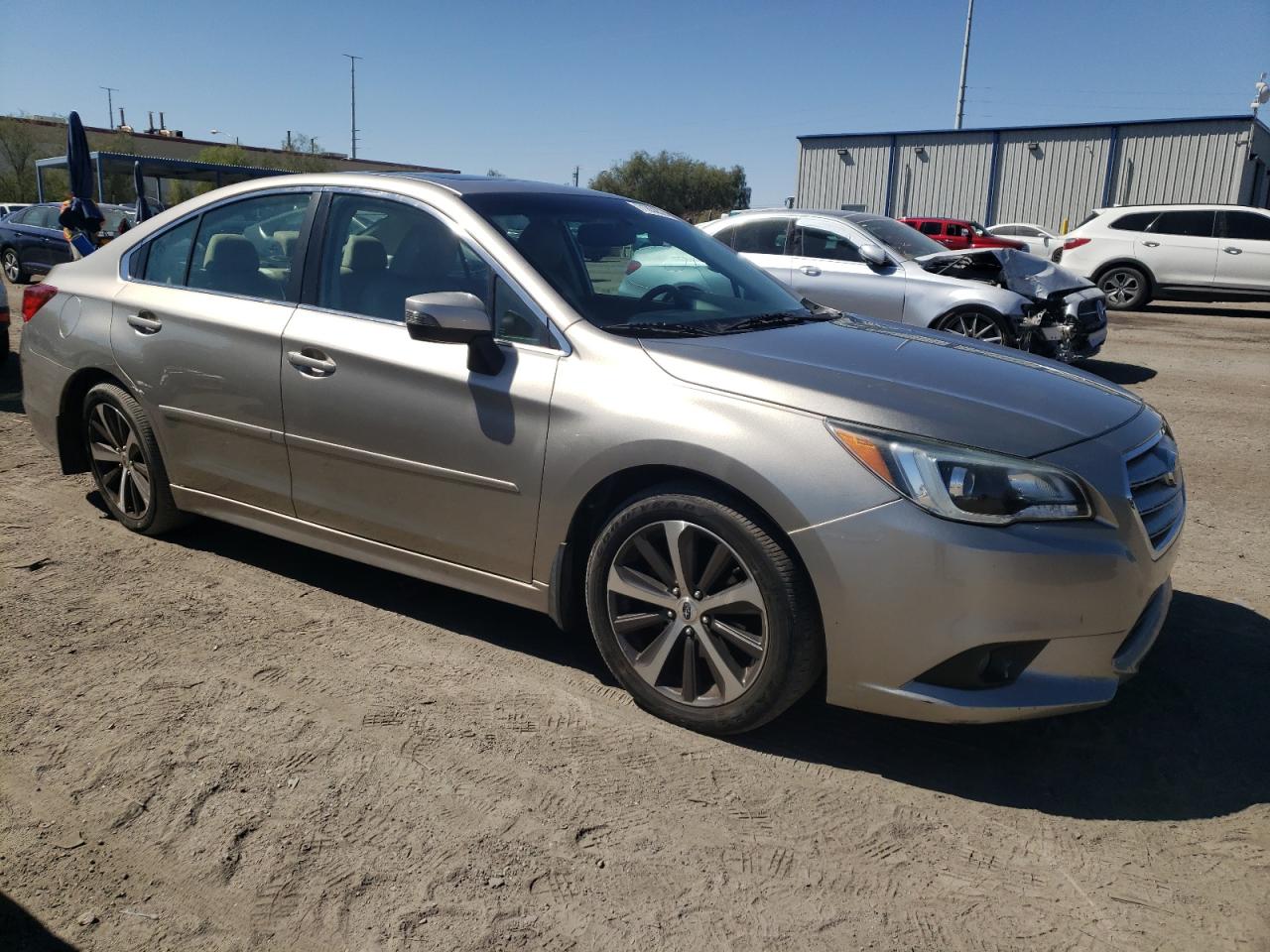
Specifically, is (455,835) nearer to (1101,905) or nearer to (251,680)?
(251,680)

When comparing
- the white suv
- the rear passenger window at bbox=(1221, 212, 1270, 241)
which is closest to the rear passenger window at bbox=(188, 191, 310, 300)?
the white suv

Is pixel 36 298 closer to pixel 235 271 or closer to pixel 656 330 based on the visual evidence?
pixel 235 271

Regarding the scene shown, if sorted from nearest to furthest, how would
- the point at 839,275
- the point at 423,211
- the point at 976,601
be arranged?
the point at 976,601
the point at 423,211
the point at 839,275

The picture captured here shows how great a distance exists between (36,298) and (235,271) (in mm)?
1415

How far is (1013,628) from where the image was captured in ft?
9.04

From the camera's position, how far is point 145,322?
4.49m

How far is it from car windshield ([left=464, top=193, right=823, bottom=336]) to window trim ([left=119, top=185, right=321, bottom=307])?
73cm

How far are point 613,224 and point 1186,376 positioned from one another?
8779 millimetres

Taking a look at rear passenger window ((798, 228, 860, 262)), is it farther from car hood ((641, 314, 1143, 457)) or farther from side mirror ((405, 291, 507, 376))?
side mirror ((405, 291, 507, 376))

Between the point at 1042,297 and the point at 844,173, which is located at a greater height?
the point at 844,173

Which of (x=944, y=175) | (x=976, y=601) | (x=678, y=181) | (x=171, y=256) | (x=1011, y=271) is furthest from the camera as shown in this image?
(x=678, y=181)

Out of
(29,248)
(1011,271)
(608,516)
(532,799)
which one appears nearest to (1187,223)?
(1011,271)

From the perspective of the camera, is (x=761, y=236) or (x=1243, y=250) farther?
(x=1243, y=250)

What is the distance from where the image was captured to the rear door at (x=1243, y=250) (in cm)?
1659
